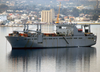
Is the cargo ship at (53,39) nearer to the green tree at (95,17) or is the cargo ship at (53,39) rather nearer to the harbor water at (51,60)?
the harbor water at (51,60)

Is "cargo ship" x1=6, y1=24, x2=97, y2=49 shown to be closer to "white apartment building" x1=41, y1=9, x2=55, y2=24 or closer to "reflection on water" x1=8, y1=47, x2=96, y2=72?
"reflection on water" x1=8, y1=47, x2=96, y2=72

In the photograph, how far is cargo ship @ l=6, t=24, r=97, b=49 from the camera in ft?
107

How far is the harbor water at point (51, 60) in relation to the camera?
23.3 m

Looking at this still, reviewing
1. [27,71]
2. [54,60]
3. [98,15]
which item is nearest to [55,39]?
[54,60]

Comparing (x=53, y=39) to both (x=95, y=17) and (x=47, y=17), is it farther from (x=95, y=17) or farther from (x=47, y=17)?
(x=95, y=17)

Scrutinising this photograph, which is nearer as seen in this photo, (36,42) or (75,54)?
(75,54)

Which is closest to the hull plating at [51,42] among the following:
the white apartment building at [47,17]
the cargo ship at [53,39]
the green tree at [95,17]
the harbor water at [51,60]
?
the cargo ship at [53,39]

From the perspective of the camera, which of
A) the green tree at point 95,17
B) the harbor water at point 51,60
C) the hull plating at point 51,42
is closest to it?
the harbor water at point 51,60

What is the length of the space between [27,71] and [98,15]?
13285cm

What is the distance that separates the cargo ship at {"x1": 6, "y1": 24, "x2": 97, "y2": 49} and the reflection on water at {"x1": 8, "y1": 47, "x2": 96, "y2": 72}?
2.71ft

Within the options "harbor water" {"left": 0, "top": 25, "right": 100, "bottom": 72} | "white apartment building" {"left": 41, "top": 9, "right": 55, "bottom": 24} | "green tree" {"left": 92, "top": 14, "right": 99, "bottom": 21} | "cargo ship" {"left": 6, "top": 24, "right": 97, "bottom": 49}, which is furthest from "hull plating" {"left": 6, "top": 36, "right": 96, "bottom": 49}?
"green tree" {"left": 92, "top": 14, "right": 99, "bottom": 21}

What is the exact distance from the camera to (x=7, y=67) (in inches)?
933

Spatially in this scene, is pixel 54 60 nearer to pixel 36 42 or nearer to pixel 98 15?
pixel 36 42

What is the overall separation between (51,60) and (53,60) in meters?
0.19
